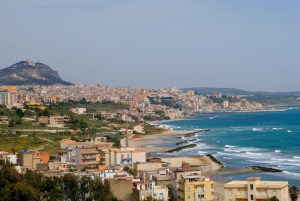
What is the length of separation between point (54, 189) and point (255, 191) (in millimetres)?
10058

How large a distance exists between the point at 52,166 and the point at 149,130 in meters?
68.8

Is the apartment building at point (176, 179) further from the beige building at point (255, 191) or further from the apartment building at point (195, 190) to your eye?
the beige building at point (255, 191)

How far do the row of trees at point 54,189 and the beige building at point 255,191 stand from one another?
5.39 meters

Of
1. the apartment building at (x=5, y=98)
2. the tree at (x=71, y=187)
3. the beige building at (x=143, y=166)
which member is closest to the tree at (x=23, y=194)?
the tree at (x=71, y=187)

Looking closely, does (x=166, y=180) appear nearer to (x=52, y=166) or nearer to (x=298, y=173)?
(x=52, y=166)

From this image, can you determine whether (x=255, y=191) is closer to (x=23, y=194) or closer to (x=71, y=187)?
(x=71, y=187)

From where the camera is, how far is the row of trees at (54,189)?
2833 centimetres

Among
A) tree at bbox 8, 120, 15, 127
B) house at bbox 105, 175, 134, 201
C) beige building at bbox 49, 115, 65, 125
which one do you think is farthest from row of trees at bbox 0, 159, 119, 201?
beige building at bbox 49, 115, 65, 125

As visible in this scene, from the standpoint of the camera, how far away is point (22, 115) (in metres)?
88.1

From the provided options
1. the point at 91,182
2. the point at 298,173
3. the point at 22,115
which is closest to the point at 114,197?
the point at 91,182

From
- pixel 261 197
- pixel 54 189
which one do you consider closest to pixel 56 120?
pixel 54 189

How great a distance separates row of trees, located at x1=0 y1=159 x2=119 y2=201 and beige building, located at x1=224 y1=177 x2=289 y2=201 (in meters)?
5.39

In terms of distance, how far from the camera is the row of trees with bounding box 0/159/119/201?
92.9 feet

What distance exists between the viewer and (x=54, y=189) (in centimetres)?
3014
